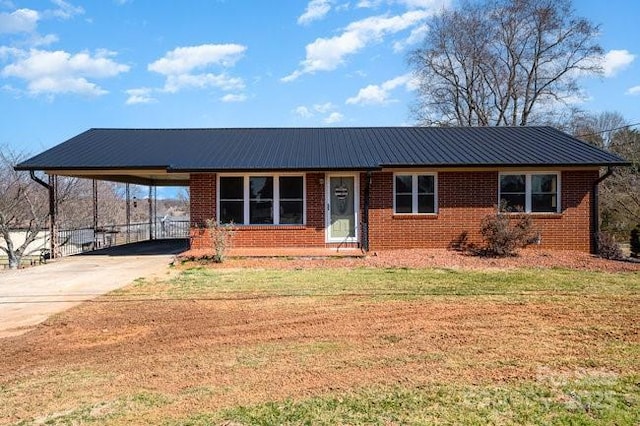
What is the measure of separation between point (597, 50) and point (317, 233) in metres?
28.3

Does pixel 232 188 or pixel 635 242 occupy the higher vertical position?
pixel 232 188

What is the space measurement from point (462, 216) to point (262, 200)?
6099mm

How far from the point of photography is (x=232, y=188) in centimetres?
1494

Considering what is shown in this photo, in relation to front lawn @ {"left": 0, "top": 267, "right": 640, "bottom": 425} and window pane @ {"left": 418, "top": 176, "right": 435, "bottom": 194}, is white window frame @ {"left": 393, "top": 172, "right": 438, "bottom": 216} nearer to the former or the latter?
window pane @ {"left": 418, "top": 176, "right": 435, "bottom": 194}

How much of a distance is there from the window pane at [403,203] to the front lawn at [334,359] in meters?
6.30

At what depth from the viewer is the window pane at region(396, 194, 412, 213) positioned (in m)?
14.9

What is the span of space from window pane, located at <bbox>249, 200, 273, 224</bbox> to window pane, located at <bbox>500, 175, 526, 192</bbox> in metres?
7.12

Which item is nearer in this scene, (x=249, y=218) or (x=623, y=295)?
(x=623, y=295)

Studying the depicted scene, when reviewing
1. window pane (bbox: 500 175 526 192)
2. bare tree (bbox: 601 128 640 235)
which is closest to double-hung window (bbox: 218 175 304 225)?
window pane (bbox: 500 175 526 192)

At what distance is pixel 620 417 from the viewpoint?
12.3 ft

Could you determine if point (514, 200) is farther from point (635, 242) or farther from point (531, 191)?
point (635, 242)

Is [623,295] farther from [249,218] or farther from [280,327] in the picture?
[249,218]

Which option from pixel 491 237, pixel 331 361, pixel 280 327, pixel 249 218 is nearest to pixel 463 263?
pixel 491 237

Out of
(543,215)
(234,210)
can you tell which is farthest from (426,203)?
(234,210)
